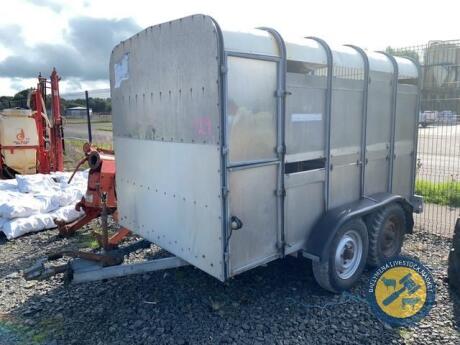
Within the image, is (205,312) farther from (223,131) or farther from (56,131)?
(56,131)

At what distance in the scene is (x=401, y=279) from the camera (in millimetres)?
3943

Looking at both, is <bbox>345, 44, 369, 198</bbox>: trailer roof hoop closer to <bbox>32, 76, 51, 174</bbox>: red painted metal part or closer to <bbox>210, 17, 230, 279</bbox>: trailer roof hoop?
<bbox>210, 17, 230, 279</bbox>: trailer roof hoop

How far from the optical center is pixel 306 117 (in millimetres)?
3473

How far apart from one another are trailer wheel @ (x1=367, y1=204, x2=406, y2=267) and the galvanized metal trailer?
0.05ft

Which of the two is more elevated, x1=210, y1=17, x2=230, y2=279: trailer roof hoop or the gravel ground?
x1=210, y1=17, x2=230, y2=279: trailer roof hoop

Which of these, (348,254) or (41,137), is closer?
(348,254)

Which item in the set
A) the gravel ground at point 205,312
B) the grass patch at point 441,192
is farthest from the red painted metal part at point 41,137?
the grass patch at point 441,192

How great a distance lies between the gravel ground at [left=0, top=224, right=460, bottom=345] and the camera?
3215 mm

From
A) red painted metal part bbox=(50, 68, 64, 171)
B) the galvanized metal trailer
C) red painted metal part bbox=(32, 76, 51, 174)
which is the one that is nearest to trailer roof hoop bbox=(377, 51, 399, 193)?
the galvanized metal trailer

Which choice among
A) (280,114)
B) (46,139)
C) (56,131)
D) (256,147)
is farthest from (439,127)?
(46,139)

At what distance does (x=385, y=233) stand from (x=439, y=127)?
2.80m

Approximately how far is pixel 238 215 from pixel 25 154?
8.29 meters

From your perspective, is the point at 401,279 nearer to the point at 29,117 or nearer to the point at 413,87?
the point at 413,87

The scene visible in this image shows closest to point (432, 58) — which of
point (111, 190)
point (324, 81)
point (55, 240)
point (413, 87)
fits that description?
point (413, 87)
